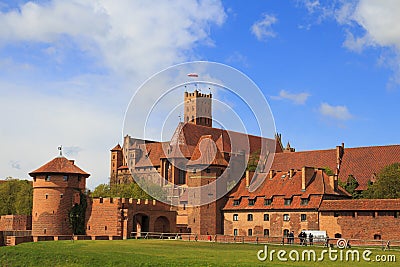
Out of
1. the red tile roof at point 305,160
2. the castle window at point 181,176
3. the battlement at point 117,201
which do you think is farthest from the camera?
the castle window at point 181,176

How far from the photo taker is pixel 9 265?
46.9m

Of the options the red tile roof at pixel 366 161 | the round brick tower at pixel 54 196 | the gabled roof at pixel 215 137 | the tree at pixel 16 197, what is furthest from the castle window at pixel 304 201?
the tree at pixel 16 197

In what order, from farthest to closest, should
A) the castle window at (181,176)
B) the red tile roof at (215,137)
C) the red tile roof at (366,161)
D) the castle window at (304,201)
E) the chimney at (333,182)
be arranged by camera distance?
the red tile roof at (215,137)
the castle window at (181,176)
the red tile roof at (366,161)
the chimney at (333,182)
the castle window at (304,201)

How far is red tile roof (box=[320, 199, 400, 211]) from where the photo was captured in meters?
60.6

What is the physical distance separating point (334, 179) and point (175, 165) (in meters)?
39.2

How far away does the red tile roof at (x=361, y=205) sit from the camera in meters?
60.6

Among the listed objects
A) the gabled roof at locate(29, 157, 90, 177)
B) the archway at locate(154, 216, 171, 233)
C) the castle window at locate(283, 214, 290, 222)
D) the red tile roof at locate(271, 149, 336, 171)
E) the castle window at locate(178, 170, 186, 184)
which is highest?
the red tile roof at locate(271, 149, 336, 171)

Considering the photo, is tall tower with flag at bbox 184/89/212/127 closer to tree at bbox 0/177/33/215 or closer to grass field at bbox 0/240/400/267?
tree at bbox 0/177/33/215

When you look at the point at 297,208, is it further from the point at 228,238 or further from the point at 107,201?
the point at 107,201

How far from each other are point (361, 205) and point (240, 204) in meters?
16.9

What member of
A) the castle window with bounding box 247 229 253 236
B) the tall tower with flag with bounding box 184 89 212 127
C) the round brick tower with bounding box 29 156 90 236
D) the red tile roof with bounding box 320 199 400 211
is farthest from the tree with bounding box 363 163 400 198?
the tall tower with flag with bounding box 184 89 212 127

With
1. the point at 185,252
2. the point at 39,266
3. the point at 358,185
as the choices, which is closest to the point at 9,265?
the point at 39,266

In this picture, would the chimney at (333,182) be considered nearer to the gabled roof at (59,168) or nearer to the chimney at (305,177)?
the chimney at (305,177)

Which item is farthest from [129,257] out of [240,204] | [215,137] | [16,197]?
[215,137]
